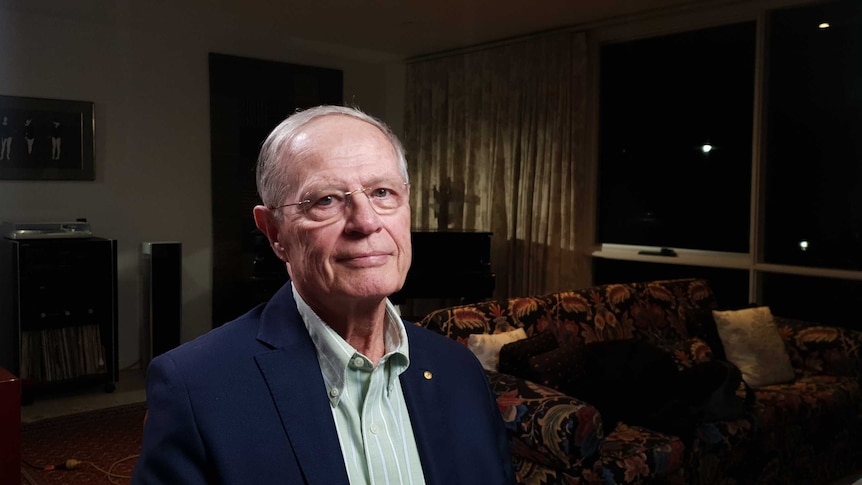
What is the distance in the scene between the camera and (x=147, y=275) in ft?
17.9

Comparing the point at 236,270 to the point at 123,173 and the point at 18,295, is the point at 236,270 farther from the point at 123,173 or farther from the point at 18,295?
the point at 18,295

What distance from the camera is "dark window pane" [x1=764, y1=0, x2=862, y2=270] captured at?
450cm

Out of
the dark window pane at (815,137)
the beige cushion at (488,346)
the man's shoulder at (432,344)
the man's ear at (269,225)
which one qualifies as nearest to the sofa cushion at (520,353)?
the beige cushion at (488,346)

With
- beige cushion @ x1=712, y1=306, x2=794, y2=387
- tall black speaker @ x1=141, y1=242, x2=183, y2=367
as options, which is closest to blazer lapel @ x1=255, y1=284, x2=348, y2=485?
beige cushion @ x1=712, y1=306, x2=794, y2=387

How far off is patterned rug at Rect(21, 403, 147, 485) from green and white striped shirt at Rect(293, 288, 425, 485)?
2820 millimetres

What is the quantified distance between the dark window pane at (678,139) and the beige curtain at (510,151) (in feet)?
1.00

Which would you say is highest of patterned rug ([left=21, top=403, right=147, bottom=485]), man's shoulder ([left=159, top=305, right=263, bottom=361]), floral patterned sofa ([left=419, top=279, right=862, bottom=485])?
man's shoulder ([left=159, top=305, right=263, bottom=361])

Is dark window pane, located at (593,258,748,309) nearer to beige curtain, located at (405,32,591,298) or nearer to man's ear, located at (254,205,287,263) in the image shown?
beige curtain, located at (405,32,591,298)

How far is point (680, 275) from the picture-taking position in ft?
17.5

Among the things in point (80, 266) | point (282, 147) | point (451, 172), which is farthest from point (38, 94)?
point (282, 147)

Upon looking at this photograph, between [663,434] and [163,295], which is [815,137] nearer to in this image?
[663,434]

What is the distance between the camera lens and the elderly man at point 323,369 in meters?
0.94

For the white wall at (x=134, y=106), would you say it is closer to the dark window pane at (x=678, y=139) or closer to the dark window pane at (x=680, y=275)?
the dark window pane at (x=678, y=139)

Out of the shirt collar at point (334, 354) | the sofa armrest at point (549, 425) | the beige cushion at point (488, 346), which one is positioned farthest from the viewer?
the beige cushion at point (488, 346)
